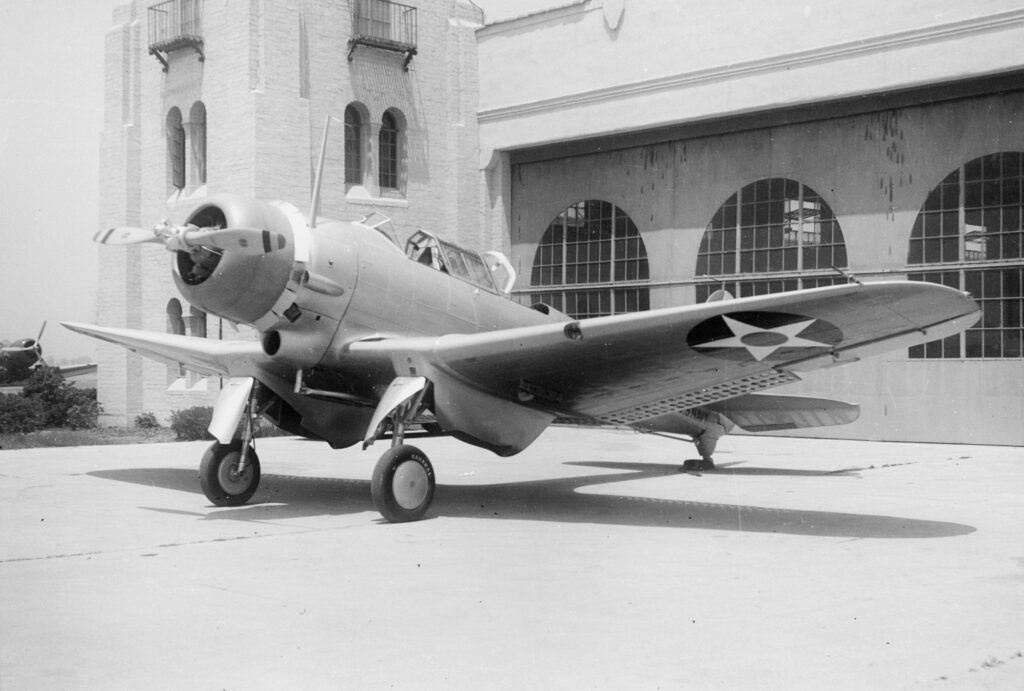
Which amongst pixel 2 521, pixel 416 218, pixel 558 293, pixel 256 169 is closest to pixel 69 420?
pixel 256 169

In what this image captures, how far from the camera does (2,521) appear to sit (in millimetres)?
9266

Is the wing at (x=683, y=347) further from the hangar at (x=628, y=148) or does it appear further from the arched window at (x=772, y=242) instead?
the arched window at (x=772, y=242)

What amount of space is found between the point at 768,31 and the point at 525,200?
7.90 meters

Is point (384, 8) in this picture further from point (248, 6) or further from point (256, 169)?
point (256, 169)

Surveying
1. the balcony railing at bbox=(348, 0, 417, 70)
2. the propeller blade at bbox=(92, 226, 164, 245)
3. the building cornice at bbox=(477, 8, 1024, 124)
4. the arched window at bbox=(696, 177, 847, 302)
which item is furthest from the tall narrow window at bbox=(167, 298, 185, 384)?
the propeller blade at bbox=(92, 226, 164, 245)

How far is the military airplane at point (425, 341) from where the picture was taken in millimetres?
8539

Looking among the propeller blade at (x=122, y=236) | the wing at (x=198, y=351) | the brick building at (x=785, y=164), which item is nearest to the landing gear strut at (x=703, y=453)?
the wing at (x=198, y=351)

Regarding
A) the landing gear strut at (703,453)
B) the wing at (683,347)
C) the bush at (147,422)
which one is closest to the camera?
the wing at (683,347)

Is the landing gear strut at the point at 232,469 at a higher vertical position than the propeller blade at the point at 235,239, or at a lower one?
lower

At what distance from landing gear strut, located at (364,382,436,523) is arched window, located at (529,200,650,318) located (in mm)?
15850

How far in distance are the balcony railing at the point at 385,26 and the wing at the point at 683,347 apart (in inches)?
718

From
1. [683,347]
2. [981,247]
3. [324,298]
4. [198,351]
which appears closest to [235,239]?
[324,298]

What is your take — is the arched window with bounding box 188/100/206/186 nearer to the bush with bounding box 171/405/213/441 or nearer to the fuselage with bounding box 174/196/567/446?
the bush with bounding box 171/405/213/441

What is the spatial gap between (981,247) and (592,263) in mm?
9156
